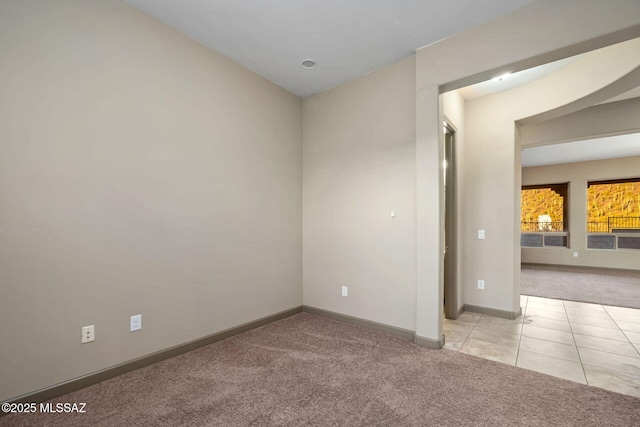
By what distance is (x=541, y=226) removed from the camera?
8.05 m

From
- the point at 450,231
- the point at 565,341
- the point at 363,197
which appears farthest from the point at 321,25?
the point at 565,341

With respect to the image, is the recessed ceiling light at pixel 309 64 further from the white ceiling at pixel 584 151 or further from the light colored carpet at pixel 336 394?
the white ceiling at pixel 584 151

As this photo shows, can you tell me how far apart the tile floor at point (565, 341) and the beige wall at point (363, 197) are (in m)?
0.81

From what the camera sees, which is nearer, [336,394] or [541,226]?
[336,394]

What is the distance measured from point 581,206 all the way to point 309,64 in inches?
314

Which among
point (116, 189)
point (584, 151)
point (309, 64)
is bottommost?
point (116, 189)

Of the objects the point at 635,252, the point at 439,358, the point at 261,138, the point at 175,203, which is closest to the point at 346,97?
the point at 261,138

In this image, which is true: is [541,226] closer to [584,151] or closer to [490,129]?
[584,151]

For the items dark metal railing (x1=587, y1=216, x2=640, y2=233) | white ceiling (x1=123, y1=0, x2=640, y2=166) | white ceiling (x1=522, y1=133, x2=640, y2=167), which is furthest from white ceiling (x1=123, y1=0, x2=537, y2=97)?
dark metal railing (x1=587, y1=216, x2=640, y2=233)

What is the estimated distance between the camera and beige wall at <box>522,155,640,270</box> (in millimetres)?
6707

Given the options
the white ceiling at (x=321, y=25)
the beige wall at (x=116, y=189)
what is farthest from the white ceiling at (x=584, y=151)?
the beige wall at (x=116, y=189)

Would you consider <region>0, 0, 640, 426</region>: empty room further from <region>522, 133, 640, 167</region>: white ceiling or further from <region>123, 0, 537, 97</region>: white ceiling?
<region>522, 133, 640, 167</region>: white ceiling

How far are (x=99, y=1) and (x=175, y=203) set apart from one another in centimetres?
154

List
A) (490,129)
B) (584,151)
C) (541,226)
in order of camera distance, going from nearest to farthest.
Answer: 1. (490,129)
2. (584,151)
3. (541,226)
